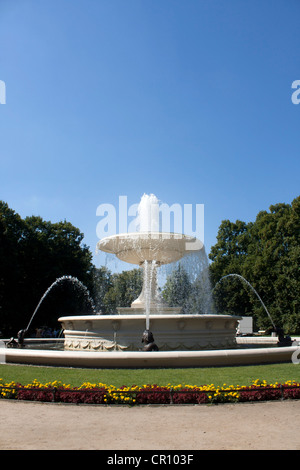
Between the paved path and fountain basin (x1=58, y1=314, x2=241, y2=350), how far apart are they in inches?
230

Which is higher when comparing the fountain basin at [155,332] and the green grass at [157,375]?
the fountain basin at [155,332]

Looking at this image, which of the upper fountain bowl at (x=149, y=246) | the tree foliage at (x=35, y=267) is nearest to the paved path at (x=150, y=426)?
the upper fountain bowl at (x=149, y=246)

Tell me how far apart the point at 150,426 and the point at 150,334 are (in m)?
6.18

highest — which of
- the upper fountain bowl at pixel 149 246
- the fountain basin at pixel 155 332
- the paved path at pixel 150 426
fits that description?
the upper fountain bowl at pixel 149 246

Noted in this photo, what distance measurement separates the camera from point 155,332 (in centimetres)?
1307

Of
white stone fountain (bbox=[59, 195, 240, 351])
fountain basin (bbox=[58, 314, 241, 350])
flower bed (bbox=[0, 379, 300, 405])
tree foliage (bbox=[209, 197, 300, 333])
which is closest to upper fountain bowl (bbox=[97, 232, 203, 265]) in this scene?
white stone fountain (bbox=[59, 195, 240, 351])

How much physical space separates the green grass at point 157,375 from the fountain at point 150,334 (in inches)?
11.0

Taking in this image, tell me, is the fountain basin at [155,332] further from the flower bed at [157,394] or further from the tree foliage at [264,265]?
the tree foliage at [264,265]

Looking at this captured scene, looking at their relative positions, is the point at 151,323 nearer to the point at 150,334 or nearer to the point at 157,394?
the point at 150,334

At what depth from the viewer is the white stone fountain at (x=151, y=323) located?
13.1 m

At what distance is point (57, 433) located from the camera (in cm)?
533

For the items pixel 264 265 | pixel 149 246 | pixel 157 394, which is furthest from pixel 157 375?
pixel 264 265
